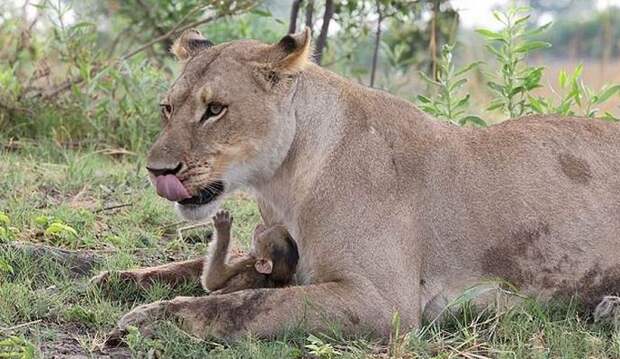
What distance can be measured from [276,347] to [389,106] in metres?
1.20

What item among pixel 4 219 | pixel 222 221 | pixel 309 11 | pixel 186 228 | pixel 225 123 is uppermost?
pixel 309 11

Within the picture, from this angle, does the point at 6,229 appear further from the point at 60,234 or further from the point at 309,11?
the point at 309,11

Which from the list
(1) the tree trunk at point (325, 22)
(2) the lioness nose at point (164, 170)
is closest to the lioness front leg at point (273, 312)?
(2) the lioness nose at point (164, 170)

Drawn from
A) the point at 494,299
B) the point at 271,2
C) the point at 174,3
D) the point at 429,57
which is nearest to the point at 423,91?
the point at 429,57

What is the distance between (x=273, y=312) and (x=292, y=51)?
1029mm

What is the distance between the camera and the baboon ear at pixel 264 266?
4430 millimetres

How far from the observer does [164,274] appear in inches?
190

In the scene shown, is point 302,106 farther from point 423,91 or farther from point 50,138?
point 423,91

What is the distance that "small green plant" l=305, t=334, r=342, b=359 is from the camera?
3848 mm

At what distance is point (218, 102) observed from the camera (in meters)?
4.38

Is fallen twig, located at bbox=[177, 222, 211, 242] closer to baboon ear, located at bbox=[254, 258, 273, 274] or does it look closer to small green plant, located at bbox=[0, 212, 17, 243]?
small green plant, located at bbox=[0, 212, 17, 243]

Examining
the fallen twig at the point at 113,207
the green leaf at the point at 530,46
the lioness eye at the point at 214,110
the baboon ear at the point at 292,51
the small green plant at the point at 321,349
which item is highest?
the baboon ear at the point at 292,51

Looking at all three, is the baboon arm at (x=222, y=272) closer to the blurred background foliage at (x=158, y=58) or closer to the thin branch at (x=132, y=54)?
the blurred background foliage at (x=158, y=58)

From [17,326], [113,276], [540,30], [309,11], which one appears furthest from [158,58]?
[17,326]
